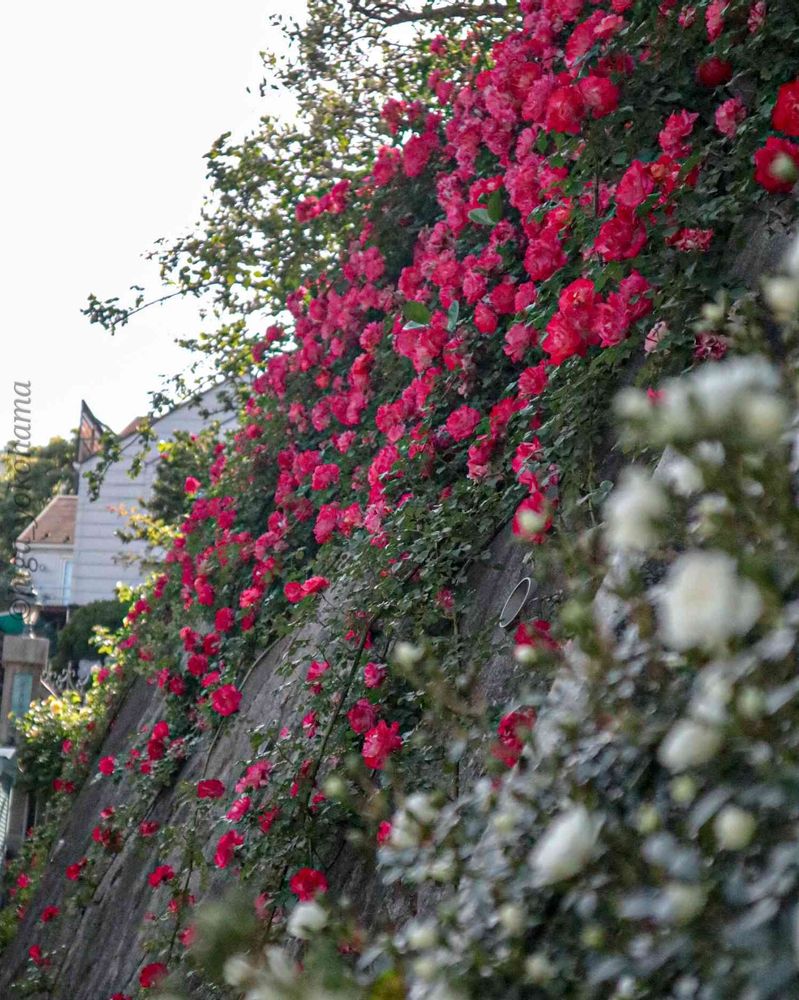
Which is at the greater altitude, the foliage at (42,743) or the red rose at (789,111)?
the red rose at (789,111)

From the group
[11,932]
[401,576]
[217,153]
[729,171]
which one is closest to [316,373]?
[217,153]

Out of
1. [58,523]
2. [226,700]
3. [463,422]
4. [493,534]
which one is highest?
[58,523]

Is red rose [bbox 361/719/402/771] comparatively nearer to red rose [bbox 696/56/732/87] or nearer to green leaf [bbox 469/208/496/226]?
green leaf [bbox 469/208/496/226]

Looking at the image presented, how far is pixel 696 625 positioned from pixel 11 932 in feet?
23.6

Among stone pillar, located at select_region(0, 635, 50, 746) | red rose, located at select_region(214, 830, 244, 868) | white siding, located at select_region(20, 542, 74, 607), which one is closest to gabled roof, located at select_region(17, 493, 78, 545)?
white siding, located at select_region(20, 542, 74, 607)

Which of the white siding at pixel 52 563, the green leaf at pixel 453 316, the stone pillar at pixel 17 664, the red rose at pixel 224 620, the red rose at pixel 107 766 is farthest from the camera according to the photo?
the white siding at pixel 52 563

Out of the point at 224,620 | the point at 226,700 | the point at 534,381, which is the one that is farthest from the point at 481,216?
the point at 224,620

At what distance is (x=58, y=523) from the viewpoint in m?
31.4

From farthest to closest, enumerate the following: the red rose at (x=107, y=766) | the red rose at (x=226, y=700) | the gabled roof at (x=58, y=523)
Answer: the gabled roof at (x=58, y=523)
the red rose at (x=107, y=766)
the red rose at (x=226, y=700)

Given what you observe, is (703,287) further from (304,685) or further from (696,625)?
(696,625)

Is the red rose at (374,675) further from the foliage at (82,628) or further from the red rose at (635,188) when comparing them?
the foliage at (82,628)

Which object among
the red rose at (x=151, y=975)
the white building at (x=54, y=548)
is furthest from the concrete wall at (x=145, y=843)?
the white building at (x=54, y=548)

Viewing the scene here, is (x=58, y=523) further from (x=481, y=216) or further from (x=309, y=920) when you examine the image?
(x=309, y=920)

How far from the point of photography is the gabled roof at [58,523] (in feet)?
101
